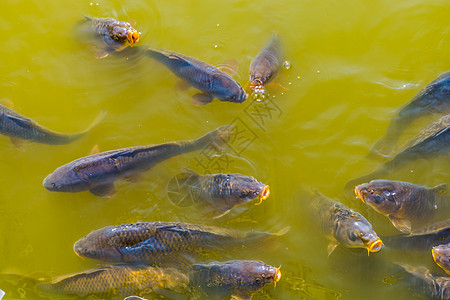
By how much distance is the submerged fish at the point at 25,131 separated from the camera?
426 cm

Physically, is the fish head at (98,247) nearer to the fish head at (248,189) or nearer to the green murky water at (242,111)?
the green murky water at (242,111)

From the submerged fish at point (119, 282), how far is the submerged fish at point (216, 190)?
2.37ft

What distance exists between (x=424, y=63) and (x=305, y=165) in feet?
6.73

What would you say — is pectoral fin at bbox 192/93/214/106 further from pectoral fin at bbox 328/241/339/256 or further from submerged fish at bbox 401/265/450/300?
submerged fish at bbox 401/265/450/300

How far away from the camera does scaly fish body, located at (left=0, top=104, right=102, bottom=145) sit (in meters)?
4.26

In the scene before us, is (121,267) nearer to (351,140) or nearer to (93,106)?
(93,106)

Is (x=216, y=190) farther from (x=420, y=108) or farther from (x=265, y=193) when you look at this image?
(x=420, y=108)

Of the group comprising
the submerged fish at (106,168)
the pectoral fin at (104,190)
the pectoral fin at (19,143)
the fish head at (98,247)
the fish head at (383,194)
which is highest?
the pectoral fin at (19,143)

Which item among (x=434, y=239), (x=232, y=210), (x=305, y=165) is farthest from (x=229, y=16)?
(x=434, y=239)

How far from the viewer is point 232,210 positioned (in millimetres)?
4066

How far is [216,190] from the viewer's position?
3.92 meters

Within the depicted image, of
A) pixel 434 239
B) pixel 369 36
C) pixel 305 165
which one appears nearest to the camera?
pixel 434 239

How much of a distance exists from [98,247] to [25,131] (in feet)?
5.17

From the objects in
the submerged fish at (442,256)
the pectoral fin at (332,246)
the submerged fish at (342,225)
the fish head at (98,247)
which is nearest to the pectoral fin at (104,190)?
the fish head at (98,247)
